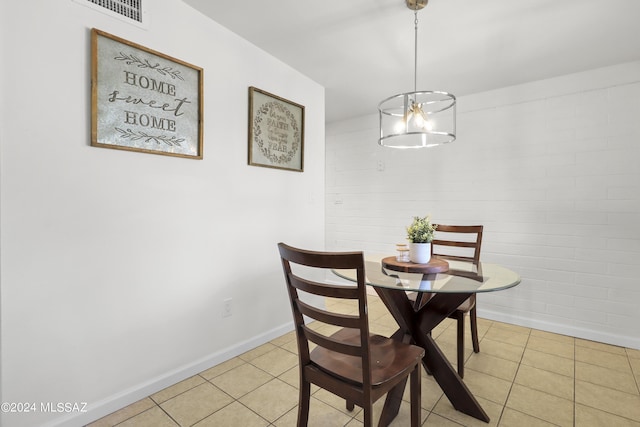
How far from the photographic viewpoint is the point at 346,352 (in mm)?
1190

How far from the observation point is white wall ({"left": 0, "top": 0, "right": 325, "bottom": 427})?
1378 millimetres

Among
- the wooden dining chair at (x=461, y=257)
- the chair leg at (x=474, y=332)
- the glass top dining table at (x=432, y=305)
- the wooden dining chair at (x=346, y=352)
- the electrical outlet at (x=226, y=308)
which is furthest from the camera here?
the chair leg at (x=474, y=332)

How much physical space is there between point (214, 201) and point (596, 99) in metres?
3.34

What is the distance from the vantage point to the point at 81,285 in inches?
61.2

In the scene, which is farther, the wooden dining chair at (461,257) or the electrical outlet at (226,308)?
the electrical outlet at (226,308)

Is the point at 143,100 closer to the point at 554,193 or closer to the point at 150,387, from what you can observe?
the point at 150,387

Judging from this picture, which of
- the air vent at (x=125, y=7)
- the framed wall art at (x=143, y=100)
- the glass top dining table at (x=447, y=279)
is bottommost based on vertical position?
the glass top dining table at (x=447, y=279)

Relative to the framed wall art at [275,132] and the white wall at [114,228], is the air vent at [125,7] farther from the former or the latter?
the framed wall art at [275,132]

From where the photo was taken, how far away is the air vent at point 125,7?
5.26 feet

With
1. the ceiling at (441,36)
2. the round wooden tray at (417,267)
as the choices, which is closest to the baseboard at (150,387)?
the round wooden tray at (417,267)

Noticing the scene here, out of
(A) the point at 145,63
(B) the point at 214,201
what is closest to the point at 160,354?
(B) the point at 214,201

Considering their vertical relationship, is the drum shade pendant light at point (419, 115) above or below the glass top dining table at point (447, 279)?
above

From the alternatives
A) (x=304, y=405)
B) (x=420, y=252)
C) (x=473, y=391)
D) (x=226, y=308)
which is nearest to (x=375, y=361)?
(x=304, y=405)

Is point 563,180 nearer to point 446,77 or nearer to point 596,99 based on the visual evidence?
point 596,99
